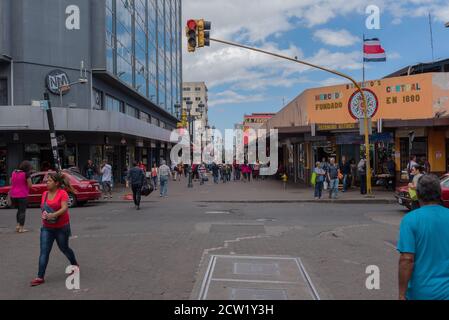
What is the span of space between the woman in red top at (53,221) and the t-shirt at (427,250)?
187 inches

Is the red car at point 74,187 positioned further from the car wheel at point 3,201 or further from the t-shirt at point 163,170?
the t-shirt at point 163,170

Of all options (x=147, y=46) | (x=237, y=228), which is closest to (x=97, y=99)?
(x=147, y=46)

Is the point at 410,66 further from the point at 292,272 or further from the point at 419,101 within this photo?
the point at 292,272

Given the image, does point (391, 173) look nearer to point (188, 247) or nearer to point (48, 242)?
point (188, 247)

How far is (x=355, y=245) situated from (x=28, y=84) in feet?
72.4

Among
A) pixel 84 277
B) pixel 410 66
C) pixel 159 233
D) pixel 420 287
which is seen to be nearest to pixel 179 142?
pixel 410 66

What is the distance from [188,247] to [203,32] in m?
9.27

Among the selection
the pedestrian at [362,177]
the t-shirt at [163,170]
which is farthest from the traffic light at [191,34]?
the pedestrian at [362,177]

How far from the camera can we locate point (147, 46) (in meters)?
45.2

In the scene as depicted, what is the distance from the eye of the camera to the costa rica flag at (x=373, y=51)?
24.0 m

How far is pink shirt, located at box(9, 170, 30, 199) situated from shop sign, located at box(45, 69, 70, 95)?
15.6 m

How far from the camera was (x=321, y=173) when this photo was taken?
62.1 ft

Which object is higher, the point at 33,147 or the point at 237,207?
the point at 33,147

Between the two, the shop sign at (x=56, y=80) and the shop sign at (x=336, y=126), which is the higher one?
the shop sign at (x=56, y=80)
